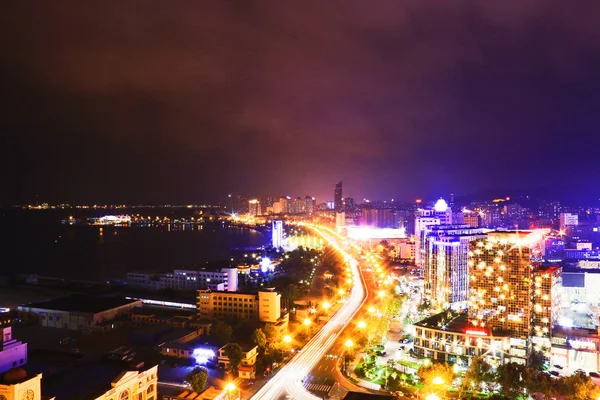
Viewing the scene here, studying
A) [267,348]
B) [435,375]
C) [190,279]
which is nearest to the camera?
[435,375]

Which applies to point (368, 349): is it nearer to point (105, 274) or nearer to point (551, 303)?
point (551, 303)

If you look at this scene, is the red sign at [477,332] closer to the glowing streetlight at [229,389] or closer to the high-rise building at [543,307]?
the high-rise building at [543,307]

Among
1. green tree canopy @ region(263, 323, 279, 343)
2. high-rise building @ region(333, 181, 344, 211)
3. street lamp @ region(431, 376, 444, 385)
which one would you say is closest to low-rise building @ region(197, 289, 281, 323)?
green tree canopy @ region(263, 323, 279, 343)

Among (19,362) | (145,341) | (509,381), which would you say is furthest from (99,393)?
(509,381)

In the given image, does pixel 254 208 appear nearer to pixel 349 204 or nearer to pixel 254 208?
pixel 254 208

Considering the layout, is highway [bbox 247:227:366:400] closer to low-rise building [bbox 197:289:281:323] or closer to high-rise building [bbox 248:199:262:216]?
low-rise building [bbox 197:289:281:323]

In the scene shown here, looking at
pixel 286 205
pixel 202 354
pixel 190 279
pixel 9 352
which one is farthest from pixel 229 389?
pixel 286 205
